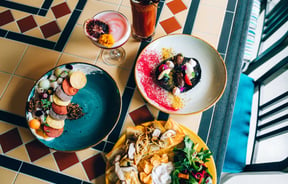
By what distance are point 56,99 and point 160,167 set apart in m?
0.50

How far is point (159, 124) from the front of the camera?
97 centimetres

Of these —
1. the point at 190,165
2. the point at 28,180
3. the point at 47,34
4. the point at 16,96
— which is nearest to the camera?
the point at 190,165

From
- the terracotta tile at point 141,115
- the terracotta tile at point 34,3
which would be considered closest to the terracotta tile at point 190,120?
the terracotta tile at point 141,115

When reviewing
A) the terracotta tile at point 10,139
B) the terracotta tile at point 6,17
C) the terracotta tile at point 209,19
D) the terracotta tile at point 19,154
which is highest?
the terracotta tile at point 209,19

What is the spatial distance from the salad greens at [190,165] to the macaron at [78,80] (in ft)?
1.55

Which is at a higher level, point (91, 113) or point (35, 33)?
point (35, 33)

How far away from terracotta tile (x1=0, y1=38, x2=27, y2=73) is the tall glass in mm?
597

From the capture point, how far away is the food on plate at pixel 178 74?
103 cm

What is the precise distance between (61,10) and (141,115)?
75 centimetres

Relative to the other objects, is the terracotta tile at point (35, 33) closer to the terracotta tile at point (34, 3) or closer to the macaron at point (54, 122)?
the terracotta tile at point (34, 3)

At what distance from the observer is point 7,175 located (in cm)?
101

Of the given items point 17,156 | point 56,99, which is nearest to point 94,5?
point 56,99

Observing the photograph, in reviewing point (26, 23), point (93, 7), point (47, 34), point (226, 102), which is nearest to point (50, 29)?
point (47, 34)

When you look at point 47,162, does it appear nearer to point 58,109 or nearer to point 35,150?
point 35,150
